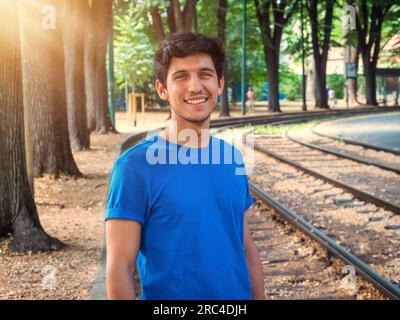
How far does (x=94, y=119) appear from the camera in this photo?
24578mm

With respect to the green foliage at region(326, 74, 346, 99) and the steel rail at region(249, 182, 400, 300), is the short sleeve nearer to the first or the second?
the steel rail at region(249, 182, 400, 300)

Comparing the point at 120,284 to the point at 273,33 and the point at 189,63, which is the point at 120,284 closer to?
the point at 189,63

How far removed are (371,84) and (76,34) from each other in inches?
1424

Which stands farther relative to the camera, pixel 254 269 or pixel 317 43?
pixel 317 43

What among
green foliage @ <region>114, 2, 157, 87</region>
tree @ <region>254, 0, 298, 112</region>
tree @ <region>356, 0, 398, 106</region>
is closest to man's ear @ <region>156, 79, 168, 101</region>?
tree @ <region>254, 0, 298, 112</region>

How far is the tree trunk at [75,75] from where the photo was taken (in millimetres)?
17875

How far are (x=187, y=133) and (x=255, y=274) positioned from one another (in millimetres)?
585

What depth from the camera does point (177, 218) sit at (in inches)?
89.9

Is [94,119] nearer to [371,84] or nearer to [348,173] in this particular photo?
[348,173]

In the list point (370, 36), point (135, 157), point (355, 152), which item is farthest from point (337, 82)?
point (135, 157)

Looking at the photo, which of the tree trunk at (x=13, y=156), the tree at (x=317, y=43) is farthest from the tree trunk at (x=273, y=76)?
the tree trunk at (x=13, y=156)

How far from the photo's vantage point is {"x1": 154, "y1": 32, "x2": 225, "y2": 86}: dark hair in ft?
8.09

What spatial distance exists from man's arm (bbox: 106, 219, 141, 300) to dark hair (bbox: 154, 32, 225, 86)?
585mm
